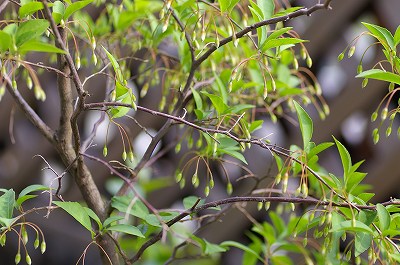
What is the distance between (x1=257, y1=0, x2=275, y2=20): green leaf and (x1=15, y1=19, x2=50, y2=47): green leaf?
0.74ft

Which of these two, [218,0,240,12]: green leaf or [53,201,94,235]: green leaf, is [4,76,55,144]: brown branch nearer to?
[53,201,94,235]: green leaf

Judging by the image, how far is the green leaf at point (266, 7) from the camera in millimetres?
695

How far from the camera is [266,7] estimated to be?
2.31 ft

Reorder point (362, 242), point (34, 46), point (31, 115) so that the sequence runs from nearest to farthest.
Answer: point (34, 46), point (362, 242), point (31, 115)

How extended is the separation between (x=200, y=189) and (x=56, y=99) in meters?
0.52

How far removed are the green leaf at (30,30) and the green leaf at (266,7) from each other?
226 millimetres

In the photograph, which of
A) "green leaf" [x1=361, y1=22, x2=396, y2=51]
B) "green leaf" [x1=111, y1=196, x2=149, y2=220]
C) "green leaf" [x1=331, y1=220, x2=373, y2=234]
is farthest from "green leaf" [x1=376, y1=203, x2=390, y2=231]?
"green leaf" [x1=111, y1=196, x2=149, y2=220]

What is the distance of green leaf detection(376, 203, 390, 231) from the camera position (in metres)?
0.62

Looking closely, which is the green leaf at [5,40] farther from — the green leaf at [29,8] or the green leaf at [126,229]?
the green leaf at [126,229]

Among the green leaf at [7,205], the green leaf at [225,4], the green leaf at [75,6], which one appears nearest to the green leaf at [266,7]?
the green leaf at [225,4]

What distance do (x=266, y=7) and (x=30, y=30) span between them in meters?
0.25

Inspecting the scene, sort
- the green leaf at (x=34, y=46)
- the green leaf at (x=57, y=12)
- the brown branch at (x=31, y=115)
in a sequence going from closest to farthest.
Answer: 1. the green leaf at (x=34, y=46)
2. the green leaf at (x=57, y=12)
3. the brown branch at (x=31, y=115)

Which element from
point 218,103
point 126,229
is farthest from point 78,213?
point 218,103

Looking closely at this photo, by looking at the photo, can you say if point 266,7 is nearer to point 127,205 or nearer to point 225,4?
point 225,4
